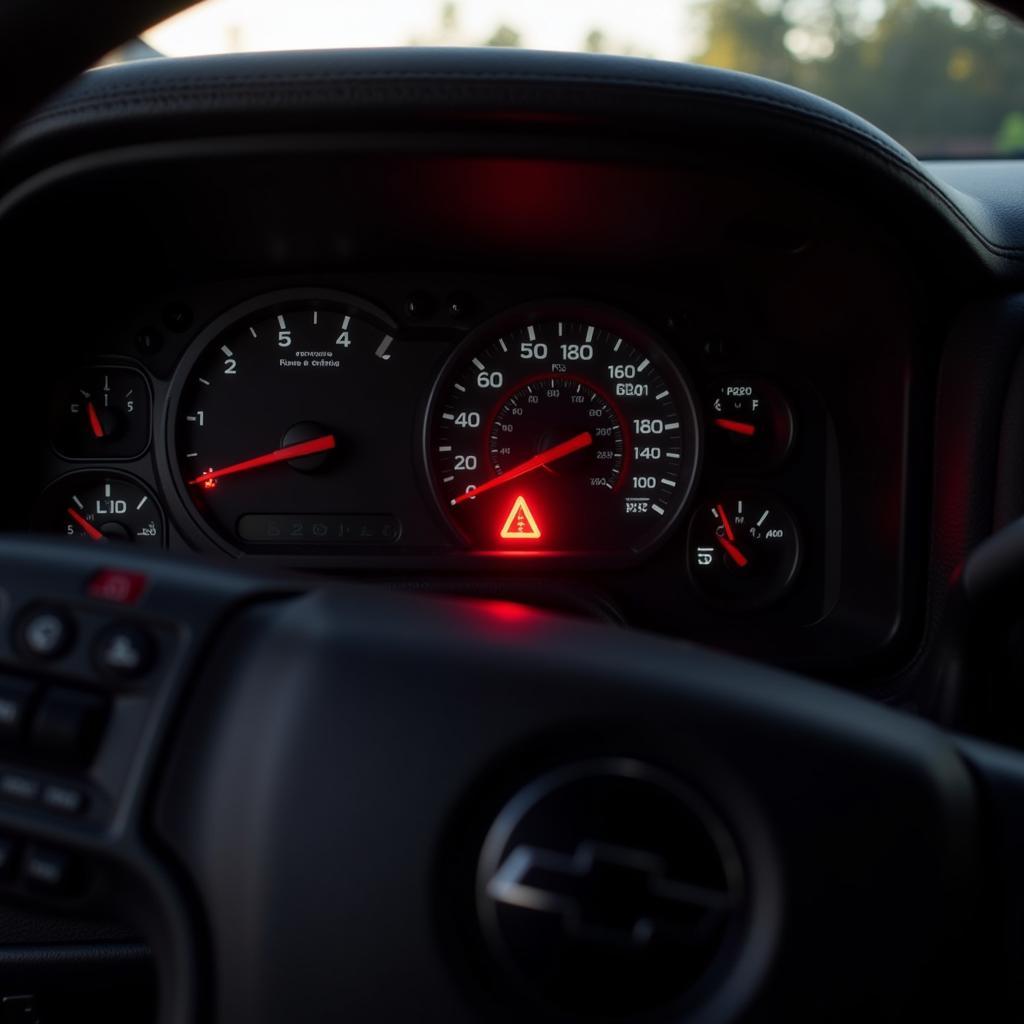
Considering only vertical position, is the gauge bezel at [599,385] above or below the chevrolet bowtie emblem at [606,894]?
above

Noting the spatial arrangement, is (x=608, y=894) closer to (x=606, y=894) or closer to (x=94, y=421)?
(x=606, y=894)

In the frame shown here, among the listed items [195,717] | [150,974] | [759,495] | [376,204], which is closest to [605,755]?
[195,717]

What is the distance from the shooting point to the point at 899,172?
1.93 meters

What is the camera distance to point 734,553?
Result: 2.70 meters

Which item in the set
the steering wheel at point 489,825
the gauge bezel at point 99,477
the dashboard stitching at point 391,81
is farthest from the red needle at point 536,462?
the steering wheel at point 489,825

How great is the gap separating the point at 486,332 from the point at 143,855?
6.46 feet

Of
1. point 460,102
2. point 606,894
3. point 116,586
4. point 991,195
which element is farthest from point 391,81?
point 606,894

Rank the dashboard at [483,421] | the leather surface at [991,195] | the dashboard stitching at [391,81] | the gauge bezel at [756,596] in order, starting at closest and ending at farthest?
1. the dashboard stitching at [391,81]
2. the leather surface at [991,195]
3. the dashboard at [483,421]
4. the gauge bezel at [756,596]

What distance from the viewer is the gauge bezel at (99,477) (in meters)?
2.74

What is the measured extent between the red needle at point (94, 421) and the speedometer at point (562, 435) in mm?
746

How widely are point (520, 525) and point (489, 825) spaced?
1.84 m

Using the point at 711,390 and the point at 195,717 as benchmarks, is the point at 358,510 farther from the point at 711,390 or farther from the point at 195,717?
the point at 195,717

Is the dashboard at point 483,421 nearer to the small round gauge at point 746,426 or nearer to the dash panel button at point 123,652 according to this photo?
the small round gauge at point 746,426

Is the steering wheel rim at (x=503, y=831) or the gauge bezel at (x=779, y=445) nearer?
the steering wheel rim at (x=503, y=831)
